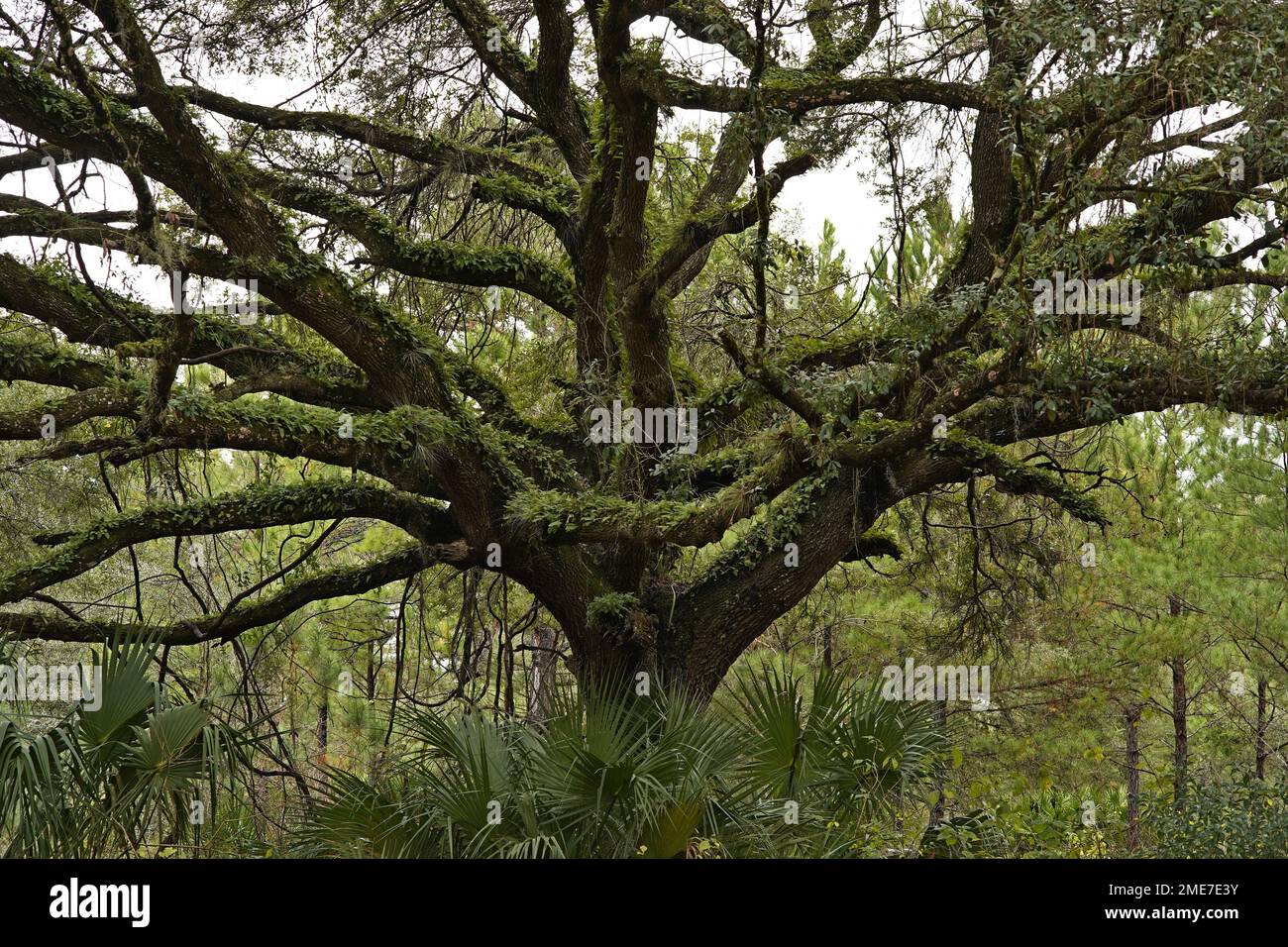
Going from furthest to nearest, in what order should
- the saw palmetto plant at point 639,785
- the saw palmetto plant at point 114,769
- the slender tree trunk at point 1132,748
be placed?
the slender tree trunk at point 1132,748, the saw palmetto plant at point 639,785, the saw palmetto plant at point 114,769

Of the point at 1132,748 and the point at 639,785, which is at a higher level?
the point at 639,785

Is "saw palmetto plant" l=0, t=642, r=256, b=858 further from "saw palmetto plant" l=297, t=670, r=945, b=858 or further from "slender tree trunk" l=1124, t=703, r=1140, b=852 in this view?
"slender tree trunk" l=1124, t=703, r=1140, b=852

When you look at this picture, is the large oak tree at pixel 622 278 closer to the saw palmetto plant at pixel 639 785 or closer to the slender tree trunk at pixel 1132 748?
the saw palmetto plant at pixel 639 785

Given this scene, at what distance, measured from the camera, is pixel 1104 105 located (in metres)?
5.35

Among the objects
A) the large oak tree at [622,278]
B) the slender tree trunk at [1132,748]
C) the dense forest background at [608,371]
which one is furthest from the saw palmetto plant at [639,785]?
the slender tree trunk at [1132,748]

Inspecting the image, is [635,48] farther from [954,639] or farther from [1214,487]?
[1214,487]

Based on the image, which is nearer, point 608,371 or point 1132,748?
point 608,371

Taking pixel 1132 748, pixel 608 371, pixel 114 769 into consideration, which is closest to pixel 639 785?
pixel 114 769

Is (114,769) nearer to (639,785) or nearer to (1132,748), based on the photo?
(639,785)

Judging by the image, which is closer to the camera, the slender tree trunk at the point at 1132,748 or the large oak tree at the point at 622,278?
the large oak tree at the point at 622,278

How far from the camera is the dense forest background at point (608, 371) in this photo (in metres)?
5.58

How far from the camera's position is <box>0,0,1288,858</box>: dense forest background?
220 inches

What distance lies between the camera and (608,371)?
850 centimetres
